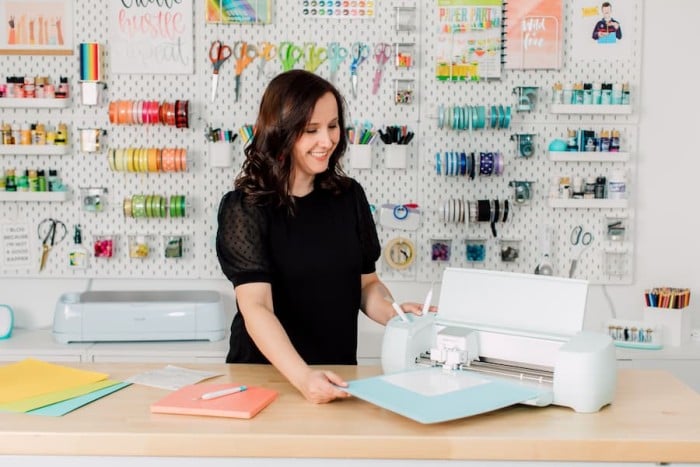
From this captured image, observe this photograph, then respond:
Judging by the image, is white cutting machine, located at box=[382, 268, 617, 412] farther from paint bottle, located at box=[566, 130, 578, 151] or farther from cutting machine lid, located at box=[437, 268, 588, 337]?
paint bottle, located at box=[566, 130, 578, 151]

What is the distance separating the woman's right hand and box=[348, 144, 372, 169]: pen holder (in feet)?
5.30

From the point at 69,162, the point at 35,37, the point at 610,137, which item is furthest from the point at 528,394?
the point at 35,37

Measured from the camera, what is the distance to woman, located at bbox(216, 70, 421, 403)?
2025 mm

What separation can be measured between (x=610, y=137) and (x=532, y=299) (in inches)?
64.6

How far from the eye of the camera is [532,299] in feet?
5.96

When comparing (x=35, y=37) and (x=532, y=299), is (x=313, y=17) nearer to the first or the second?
(x=35, y=37)

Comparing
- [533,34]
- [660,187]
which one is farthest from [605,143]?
[533,34]

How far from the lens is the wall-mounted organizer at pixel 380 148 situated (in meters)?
3.27

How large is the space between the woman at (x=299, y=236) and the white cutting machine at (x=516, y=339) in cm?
16

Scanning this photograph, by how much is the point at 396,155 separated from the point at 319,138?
1.23 meters

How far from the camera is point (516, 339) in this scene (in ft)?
5.95

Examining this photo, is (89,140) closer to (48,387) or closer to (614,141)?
(48,387)

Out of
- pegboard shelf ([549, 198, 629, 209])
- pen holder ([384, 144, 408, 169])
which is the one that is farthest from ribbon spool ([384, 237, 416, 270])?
pegboard shelf ([549, 198, 629, 209])

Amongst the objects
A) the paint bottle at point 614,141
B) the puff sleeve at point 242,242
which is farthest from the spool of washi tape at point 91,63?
the paint bottle at point 614,141
